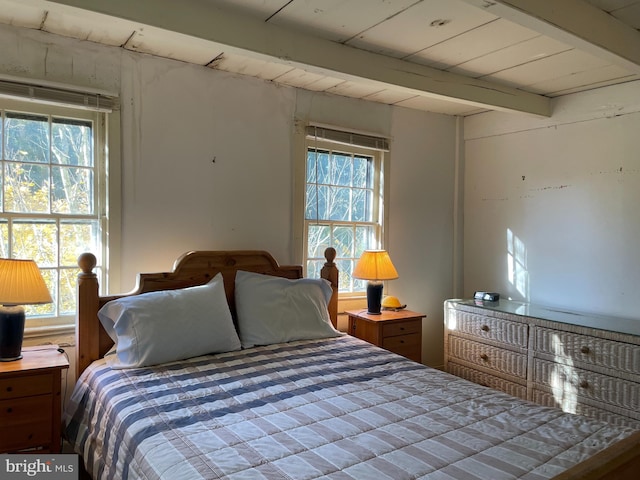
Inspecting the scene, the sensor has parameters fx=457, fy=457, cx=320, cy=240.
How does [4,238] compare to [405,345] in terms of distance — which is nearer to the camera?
[4,238]

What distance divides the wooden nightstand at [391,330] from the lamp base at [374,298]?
5 cm

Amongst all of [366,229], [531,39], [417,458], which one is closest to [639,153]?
[531,39]

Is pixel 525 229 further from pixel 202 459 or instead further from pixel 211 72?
pixel 202 459

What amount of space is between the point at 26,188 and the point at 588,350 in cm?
338

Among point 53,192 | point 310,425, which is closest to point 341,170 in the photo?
point 53,192

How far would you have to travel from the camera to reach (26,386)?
203 cm

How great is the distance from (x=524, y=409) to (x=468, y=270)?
7.95 ft

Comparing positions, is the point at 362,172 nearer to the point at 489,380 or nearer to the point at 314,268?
the point at 314,268

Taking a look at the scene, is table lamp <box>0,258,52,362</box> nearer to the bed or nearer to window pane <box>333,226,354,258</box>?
the bed

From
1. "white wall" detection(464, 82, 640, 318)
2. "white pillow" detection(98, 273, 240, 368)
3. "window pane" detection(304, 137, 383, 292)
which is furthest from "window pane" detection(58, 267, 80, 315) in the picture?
"white wall" detection(464, 82, 640, 318)

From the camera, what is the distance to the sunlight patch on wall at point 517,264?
3680 mm

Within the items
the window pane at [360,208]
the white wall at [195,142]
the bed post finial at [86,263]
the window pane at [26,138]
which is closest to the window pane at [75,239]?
the white wall at [195,142]

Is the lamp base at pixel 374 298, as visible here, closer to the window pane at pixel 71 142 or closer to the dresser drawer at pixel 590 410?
the dresser drawer at pixel 590 410

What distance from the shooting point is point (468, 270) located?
4.16 meters
